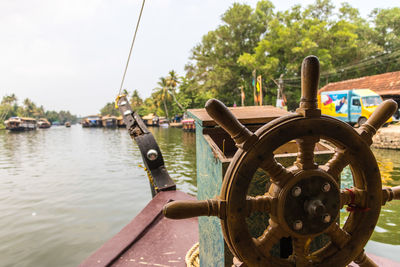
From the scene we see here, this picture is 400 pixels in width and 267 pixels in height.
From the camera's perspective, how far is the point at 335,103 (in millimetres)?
14734

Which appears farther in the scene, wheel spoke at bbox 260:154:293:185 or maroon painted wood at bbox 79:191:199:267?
maroon painted wood at bbox 79:191:199:267

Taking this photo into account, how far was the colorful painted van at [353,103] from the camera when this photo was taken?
44.5 ft

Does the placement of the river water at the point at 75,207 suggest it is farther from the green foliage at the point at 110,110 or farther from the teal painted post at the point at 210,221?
the green foliage at the point at 110,110

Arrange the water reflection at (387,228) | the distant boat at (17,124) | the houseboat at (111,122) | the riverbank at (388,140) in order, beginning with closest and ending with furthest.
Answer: the water reflection at (387,228) → the riverbank at (388,140) → the distant boat at (17,124) → the houseboat at (111,122)

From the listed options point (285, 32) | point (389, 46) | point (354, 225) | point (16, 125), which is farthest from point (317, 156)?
point (16, 125)

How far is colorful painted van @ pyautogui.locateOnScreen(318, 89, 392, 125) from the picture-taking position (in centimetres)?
1355

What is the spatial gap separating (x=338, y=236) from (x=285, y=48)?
23.8 meters

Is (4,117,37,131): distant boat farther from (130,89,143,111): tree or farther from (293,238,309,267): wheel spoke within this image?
(293,238,309,267): wheel spoke

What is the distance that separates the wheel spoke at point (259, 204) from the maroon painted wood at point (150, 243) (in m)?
1.39

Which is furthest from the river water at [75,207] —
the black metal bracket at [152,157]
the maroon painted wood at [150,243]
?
the maroon painted wood at [150,243]

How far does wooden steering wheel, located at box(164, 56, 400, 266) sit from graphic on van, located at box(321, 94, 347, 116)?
15221 millimetres

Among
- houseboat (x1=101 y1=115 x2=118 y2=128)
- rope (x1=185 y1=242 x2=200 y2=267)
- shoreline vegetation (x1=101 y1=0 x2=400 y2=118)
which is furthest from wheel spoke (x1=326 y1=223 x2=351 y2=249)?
houseboat (x1=101 y1=115 x2=118 y2=128)

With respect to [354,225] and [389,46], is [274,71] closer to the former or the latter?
[389,46]

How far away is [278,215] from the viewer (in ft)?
2.67
